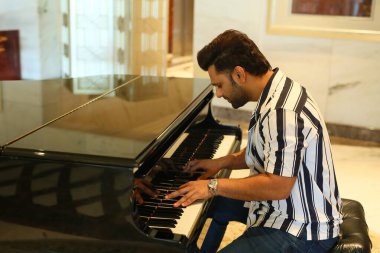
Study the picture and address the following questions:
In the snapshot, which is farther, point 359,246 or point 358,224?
point 358,224

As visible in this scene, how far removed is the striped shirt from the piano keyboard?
0.91 ft

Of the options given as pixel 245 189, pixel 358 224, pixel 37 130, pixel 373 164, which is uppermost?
pixel 37 130

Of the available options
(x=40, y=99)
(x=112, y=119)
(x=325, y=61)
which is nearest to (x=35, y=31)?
(x=325, y=61)

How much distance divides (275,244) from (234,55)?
0.65 meters

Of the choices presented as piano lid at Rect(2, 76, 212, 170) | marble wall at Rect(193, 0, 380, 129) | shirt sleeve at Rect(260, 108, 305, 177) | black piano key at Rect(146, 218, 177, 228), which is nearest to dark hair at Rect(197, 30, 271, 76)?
shirt sleeve at Rect(260, 108, 305, 177)

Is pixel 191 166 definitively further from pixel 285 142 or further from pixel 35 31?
pixel 35 31

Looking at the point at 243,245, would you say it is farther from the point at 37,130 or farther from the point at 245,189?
the point at 37,130

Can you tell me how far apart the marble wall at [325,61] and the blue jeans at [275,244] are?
3431mm

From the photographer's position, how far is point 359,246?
178 centimetres

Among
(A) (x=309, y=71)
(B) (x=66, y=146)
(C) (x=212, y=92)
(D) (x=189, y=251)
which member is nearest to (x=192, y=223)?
(D) (x=189, y=251)

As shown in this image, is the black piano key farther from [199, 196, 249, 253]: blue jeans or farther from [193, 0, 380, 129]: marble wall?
[193, 0, 380, 129]: marble wall

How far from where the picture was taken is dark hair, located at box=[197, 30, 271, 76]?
179 centimetres

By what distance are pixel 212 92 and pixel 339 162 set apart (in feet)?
6.87

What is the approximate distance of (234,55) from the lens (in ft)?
5.87
